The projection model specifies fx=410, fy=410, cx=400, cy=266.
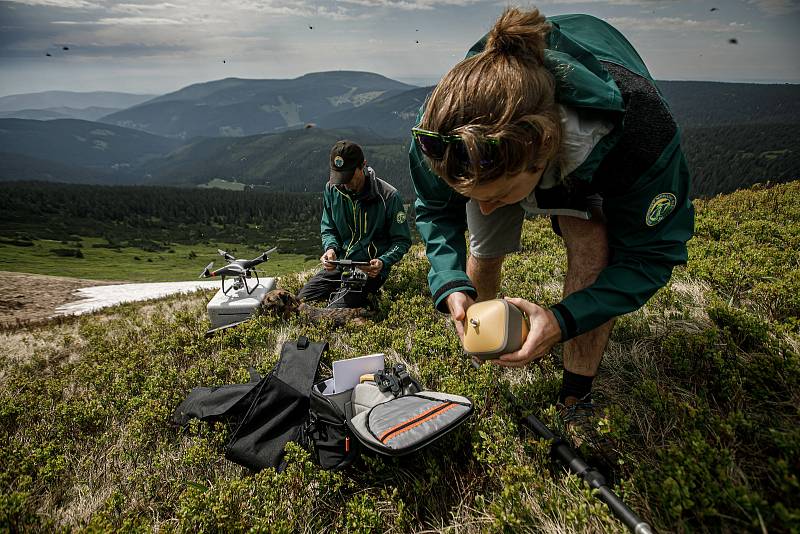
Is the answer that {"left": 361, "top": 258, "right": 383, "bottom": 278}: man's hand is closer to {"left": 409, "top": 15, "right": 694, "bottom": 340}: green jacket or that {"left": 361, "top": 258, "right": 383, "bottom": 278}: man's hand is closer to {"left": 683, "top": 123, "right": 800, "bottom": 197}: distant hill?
{"left": 409, "top": 15, "right": 694, "bottom": 340}: green jacket

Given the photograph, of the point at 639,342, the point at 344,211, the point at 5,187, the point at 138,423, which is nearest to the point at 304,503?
the point at 138,423

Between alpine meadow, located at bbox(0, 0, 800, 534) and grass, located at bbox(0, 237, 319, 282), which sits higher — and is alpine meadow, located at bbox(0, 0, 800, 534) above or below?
above

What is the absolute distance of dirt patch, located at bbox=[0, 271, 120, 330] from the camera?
53.4 ft

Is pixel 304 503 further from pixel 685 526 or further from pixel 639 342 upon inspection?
pixel 639 342

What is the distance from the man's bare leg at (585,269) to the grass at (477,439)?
0.35 metres

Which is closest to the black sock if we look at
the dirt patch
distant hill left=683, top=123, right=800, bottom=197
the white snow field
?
the dirt patch

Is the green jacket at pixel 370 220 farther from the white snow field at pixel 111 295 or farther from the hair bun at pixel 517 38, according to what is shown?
the white snow field at pixel 111 295

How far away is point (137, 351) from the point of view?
218 inches

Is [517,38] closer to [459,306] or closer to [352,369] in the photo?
[459,306]

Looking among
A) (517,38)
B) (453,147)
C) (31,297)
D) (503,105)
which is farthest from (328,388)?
(31,297)

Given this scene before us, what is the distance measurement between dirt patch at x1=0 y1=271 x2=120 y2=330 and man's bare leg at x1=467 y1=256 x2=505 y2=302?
620 inches

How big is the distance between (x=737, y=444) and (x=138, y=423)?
4.60 metres

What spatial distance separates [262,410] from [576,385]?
8.85 feet

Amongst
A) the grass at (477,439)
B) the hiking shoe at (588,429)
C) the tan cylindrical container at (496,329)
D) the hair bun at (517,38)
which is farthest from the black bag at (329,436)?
the hair bun at (517,38)
